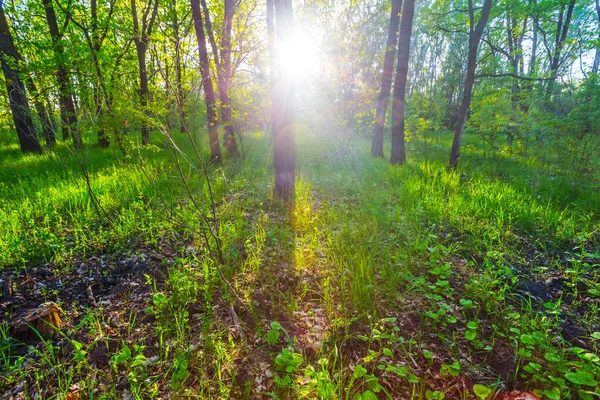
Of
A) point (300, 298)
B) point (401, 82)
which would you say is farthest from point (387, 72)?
point (300, 298)

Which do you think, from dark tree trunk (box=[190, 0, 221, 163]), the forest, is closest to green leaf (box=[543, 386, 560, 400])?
the forest

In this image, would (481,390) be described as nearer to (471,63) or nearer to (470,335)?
(470,335)

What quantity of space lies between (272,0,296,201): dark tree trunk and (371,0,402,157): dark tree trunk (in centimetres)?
530

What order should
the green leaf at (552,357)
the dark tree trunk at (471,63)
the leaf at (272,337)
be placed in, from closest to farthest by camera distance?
the green leaf at (552,357) → the leaf at (272,337) → the dark tree trunk at (471,63)

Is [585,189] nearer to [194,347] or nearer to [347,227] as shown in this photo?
[347,227]

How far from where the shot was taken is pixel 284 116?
4.47 meters

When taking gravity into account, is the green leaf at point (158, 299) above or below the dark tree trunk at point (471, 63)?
below

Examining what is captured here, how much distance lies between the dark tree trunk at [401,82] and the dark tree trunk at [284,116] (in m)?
4.39

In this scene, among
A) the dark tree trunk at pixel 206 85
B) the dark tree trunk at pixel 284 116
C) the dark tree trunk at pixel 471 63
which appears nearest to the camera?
the dark tree trunk at pixel 284 116

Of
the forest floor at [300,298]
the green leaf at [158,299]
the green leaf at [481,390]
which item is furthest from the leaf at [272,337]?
the green leaf at [481,390]

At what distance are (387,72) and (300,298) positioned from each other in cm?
874

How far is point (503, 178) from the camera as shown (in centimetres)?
695

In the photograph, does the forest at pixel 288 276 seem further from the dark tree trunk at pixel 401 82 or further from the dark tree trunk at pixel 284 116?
the dark tree trunk at pixel 401 82

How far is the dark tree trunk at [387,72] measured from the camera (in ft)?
27.1
